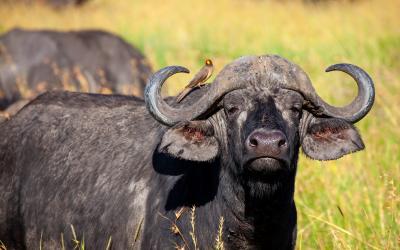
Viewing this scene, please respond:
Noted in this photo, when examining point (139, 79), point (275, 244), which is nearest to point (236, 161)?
point (275, 244)

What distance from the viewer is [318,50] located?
17531 mm

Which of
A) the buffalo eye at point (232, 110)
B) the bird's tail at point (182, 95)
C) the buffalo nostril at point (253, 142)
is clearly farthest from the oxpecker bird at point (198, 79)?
the buffalo nostril at point (253, 142)

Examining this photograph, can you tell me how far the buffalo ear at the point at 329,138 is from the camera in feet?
17.8

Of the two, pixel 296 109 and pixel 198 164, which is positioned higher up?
pixel 296 109

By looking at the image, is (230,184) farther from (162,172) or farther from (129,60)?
(129,60)

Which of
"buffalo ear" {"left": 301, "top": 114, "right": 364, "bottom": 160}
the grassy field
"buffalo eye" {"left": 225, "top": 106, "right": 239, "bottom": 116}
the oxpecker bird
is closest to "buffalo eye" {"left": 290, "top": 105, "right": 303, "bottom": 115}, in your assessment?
"buffalo ear" {"left": 301, "top": 114, "right": 364, "bottom": 160}

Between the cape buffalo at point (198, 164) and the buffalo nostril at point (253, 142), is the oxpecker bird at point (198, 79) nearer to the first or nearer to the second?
the cape buffalo at point (198, 164)

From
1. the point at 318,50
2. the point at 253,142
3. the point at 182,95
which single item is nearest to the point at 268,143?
the point at 253,142

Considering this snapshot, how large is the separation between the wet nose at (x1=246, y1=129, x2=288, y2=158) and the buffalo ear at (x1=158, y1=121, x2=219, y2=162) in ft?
1.97

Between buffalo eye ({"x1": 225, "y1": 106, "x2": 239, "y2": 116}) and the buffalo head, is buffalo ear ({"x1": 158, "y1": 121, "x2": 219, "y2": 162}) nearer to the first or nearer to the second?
the buffalo head

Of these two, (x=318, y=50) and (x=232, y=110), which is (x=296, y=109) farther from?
(x=318, y=50)

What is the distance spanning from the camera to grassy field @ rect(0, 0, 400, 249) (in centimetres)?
714

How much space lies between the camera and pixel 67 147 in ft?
21.7

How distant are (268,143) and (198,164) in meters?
1.01
